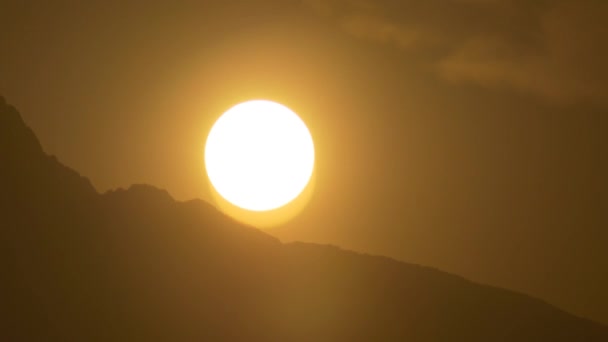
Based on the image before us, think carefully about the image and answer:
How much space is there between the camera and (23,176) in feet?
219

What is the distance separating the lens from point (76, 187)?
70062mm

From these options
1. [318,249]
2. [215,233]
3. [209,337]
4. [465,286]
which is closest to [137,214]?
[215,233]

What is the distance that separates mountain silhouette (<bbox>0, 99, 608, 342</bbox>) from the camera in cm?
6191

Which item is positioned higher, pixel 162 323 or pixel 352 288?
pixel 352 288

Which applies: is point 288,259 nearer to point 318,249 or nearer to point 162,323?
point 318,249

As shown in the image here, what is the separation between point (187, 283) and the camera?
226 ft

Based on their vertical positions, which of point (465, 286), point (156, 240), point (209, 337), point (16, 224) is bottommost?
point (209, 337)

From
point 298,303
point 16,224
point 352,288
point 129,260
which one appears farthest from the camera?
point 352,288

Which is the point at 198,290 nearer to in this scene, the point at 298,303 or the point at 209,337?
the point at 209,337

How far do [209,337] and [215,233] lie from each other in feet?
43.7

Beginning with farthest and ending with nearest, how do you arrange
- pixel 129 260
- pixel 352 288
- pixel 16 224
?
pixel 352 288, pixel 129 260, pixel 16 224

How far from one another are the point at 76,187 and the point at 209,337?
20.1m

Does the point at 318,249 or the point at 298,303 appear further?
the point at 318,249

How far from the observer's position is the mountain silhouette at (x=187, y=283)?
203ft
